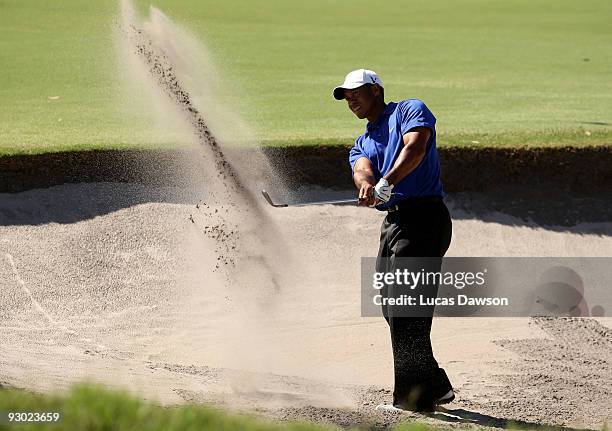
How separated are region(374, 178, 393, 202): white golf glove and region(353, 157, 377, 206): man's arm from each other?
7 cm

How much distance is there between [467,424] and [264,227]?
345cm

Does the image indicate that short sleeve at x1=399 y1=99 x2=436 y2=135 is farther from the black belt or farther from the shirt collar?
the black belt

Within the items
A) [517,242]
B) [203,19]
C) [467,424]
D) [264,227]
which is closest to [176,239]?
[264,227]

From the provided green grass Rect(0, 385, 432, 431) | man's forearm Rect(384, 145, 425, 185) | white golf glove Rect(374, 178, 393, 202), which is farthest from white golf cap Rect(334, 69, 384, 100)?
green grass Rect(0, 385, 432, 431)

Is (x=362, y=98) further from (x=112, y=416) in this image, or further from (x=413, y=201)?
(x=112, y=416)

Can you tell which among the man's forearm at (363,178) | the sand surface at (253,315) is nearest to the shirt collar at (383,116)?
the man's forearm at (363,178)

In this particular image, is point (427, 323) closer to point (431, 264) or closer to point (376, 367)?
point (431, 264)

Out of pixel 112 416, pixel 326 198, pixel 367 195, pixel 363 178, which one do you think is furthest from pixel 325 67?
pixel 112 416

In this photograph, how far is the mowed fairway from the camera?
12.5 m

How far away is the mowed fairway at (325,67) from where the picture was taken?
1249 cm

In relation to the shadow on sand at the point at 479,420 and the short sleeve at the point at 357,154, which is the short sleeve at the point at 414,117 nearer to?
the short sleeve at the point at 357,154

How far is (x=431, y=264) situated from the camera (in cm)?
685

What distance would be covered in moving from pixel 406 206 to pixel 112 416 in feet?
11.6

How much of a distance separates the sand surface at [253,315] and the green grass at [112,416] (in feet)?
9.26
